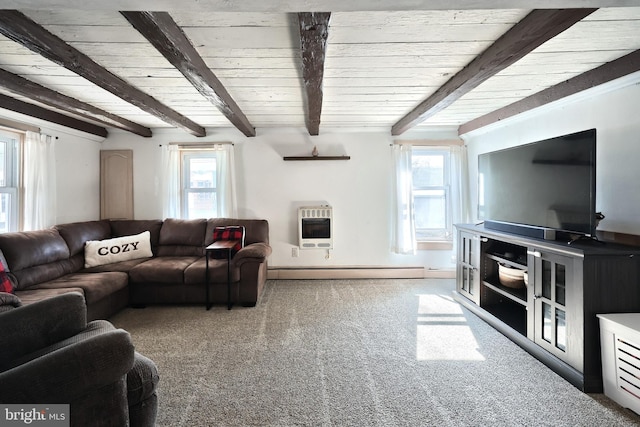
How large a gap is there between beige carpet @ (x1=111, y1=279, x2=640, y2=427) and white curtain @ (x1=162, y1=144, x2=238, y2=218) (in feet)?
4.71

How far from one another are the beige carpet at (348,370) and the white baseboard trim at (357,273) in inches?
A: 37.3

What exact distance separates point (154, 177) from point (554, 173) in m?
4.72

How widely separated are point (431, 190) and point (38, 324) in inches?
168

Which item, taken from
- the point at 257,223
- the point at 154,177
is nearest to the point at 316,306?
the point at 257,223

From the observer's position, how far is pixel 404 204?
398 centimetres

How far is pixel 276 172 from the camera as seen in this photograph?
408 cm

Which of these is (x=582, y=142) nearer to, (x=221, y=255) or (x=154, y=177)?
(x=221, y=255)

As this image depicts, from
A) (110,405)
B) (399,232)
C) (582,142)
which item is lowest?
(110,405)

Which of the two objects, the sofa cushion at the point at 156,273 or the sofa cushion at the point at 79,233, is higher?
the sofa cushion at the point at 79,233

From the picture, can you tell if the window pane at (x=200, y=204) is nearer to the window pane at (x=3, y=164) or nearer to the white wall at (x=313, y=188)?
the white wall at (x=313, y=188)

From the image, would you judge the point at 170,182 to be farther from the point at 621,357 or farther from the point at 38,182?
the point at 621,357

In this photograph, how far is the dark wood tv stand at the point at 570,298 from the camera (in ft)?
5.71

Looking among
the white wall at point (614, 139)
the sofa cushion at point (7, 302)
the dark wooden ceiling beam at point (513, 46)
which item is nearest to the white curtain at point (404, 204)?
the dark wooden ceiling beam at point (513, 46)

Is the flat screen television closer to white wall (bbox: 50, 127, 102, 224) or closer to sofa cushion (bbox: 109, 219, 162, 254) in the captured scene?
sofa cushion (bbox: 109, 219, 162, 254)
